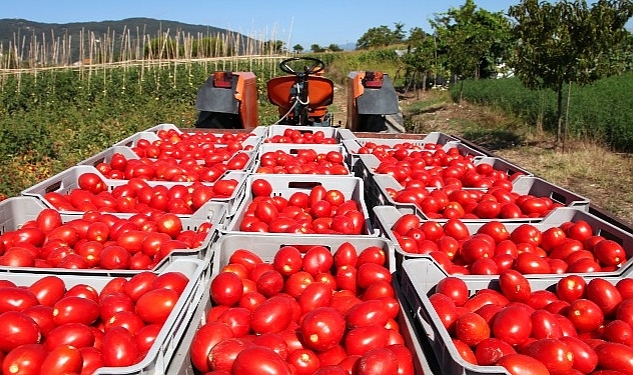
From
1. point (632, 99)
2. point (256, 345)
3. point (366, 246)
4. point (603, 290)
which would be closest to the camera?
point (256, 345)

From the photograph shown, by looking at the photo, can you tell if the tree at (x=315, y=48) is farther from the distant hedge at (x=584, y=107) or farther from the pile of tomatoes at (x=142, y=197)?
the pile of tomatoes at (x=142, y=197)

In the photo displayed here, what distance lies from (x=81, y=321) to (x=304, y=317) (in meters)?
0.94

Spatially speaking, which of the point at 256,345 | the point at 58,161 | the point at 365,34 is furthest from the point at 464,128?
the point at 365,34

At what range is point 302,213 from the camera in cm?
382

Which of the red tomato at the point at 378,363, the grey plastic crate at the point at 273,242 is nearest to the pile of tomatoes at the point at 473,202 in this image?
the grey plastic crate at the point at 273,242

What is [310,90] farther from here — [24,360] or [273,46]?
[273,46]

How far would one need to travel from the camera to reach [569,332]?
2184mm

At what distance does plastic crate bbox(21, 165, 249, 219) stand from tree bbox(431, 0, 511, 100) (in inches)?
757

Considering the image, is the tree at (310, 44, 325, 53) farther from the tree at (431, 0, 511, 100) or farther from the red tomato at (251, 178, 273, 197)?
the red tomato at (251, 178, 273, 197)

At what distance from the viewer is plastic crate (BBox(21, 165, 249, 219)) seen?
3354 millimetres

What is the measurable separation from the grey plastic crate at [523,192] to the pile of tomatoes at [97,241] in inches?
52.9

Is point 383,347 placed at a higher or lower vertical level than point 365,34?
lower

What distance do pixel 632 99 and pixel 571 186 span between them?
7144 millimetres

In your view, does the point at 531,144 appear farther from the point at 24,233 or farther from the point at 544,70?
the point at 24,233
